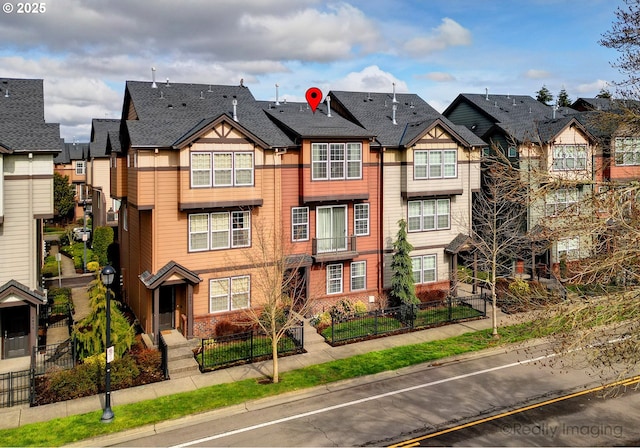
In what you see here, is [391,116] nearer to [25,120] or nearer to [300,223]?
[300,223]

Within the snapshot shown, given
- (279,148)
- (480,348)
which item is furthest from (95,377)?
(480,348)

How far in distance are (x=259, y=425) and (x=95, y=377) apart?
7.08 m

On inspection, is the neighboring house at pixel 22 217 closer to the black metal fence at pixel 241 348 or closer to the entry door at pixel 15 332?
the entry door at pixel 15 332

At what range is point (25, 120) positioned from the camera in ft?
73.8

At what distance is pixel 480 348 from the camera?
2208 cm

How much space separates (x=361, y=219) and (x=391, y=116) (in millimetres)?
8193

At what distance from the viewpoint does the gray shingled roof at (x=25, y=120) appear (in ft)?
68.8

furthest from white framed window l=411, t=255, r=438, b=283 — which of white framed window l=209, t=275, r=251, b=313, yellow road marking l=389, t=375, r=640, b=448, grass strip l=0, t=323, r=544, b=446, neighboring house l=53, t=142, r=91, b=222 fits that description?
neighboring house l=53, t=142, r=91, b=222

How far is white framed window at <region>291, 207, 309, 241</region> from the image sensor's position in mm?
26703

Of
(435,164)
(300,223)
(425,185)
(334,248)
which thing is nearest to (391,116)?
(435,164)

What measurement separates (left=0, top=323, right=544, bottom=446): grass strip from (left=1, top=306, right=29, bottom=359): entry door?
7224mm

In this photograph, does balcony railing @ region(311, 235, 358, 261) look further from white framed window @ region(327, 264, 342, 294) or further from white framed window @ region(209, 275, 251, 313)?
white framed window @ region(209, 275, 251, 313)

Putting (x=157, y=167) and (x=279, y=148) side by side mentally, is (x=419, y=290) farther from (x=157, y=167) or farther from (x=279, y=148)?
(x=157, y=167)

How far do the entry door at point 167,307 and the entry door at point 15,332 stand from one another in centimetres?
573
